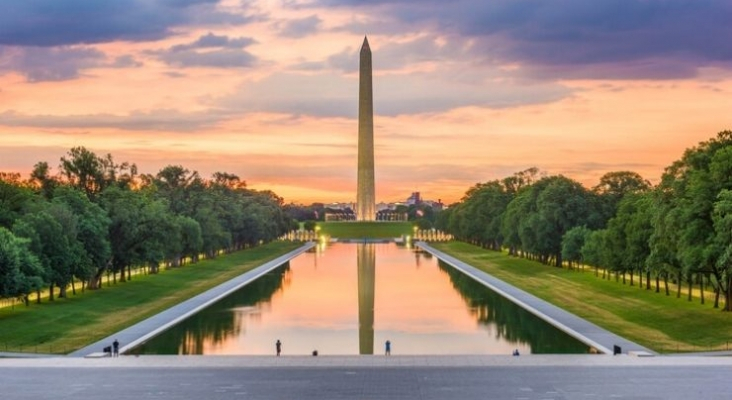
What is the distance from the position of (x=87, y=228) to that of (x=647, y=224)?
37.4 m

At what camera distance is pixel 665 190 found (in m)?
62.1

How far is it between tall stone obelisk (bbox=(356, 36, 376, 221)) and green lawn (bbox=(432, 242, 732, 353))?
275 feet

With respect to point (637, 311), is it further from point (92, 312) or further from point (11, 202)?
point (11, 202)

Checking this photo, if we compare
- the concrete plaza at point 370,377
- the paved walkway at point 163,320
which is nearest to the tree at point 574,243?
the paved walkway at point 163,320

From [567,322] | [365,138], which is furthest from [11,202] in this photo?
[365,138]

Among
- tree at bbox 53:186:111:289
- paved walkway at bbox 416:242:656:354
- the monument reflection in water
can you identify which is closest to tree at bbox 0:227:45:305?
the monument reflection in water

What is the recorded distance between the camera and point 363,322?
182ft

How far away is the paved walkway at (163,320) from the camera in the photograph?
4438 cm

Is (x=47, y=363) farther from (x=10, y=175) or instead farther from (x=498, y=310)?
(x=10, y=175)

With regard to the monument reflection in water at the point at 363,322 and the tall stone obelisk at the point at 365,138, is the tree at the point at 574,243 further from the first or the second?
the tall stone obelisk at the point at 365,138

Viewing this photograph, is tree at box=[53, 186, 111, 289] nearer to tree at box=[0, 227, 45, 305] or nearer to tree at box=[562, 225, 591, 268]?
tree at box=[0, 227, 45, 305]

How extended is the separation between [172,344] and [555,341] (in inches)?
668

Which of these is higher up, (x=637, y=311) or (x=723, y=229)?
(x=723, y=229)

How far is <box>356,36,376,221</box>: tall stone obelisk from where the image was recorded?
168 metres
